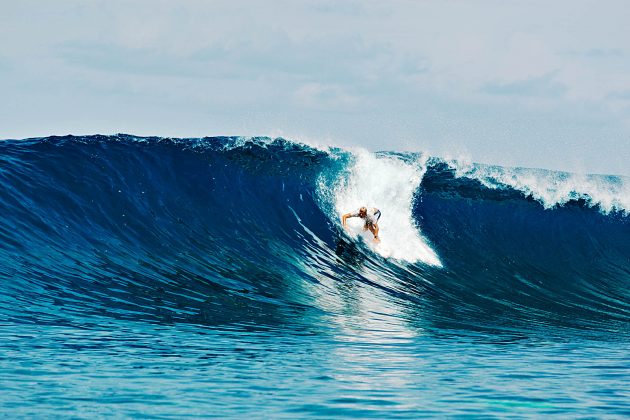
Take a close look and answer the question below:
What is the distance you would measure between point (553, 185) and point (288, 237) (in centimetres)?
794

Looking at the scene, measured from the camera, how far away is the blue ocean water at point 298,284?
7.12m

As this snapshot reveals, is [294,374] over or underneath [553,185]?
underneath

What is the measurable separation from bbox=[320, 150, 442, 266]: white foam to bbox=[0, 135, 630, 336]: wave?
0.13 feet

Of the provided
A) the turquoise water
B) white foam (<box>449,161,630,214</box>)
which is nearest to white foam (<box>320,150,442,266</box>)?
white foam (<box>449,161,630,214</box>)

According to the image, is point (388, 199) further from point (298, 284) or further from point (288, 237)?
point (298, 284)

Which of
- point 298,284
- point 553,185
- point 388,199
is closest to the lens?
point 298,284

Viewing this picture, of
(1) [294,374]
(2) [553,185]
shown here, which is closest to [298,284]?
(1) [294,374]

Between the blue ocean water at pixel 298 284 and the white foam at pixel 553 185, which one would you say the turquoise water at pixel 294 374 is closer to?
the blue ocean water at pixel 298 284

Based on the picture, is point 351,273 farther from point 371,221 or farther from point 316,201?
point 316,201

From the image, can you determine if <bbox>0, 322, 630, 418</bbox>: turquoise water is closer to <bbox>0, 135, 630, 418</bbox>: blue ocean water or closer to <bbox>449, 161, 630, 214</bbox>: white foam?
<bbox>0, 135, 630, 418</bbox>: blue ocean water

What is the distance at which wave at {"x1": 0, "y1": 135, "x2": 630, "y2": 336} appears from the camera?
11.9 meters

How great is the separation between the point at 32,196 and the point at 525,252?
9445 millimetres

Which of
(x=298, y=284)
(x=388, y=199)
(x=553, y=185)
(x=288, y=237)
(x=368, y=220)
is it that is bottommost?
(x=298, y=284)

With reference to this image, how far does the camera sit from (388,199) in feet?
59.1
